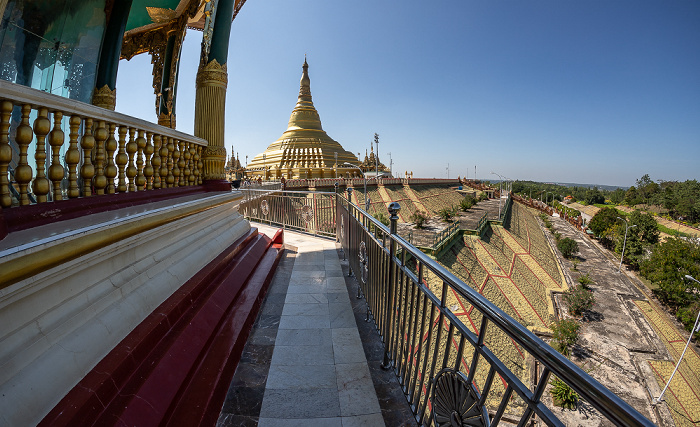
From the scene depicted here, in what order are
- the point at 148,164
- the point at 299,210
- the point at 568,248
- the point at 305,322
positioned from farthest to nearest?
the point at 568,248 < the point at 299,210 < the point at 305,322 < the point at 148,164

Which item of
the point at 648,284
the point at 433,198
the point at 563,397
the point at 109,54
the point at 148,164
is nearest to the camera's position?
the point at 148,164

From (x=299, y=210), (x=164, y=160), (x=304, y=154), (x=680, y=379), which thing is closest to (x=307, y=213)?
(x=299, y=210)

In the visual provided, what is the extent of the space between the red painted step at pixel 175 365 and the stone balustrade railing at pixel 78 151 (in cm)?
96

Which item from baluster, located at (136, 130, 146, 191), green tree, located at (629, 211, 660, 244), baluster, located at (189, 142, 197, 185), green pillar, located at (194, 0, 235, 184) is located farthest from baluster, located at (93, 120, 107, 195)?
green tree, located at (629, 211, 660, 244)

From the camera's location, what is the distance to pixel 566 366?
0.72m

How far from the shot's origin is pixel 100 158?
6.73 feet

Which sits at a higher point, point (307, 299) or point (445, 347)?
point (445, 347)

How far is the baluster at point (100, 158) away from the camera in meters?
2.01

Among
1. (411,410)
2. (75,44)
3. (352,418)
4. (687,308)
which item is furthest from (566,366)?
(687,308)

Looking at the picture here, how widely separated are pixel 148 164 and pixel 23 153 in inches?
48.6

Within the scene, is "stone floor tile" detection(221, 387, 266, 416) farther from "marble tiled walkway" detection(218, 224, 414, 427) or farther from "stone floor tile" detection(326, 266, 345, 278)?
"stone floor tile" detection(326, 266, 345, 278)

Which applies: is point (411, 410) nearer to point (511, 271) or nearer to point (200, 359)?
point (200, 359)

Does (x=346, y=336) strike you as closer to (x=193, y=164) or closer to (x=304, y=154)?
(x=193, y=164)

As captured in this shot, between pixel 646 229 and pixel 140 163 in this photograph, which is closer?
pixel 140 163
